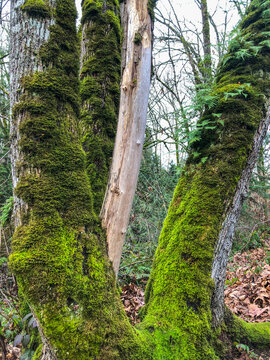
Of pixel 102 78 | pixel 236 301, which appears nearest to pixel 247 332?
pixel 236 301

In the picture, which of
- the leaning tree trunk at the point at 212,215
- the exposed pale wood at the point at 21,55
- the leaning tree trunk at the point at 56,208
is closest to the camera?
the leaning tree trunk at the point at 56,208

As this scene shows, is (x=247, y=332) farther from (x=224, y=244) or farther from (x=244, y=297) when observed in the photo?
(x=244, y=297)

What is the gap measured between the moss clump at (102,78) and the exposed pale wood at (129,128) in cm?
19

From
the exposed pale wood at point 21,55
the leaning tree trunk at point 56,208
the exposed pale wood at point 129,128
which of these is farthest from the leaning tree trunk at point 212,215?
the exposed pale wood at point 21,55

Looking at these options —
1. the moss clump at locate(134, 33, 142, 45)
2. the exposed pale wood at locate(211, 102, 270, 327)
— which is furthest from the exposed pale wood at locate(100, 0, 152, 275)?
the exposed pale wood at locate(211, 102, 270, 327)

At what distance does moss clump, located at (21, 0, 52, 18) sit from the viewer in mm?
1891

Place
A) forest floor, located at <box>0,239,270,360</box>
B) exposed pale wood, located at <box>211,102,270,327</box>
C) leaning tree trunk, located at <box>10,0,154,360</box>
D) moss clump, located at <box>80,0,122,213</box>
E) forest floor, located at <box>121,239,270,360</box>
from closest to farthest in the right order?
leaning tree trunk, located at <box>10,0,154,360</box> → exposed pale wood, located at <box>211,102,270,327</box> → moss clump, located at <box>80,0,122,213</box> → forest floor, located at <box>0,239,270,360</box> → forest floor, located at <box>121,239,270,360</box>

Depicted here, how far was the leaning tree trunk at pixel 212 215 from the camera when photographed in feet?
7.44

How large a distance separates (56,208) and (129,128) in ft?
3.68

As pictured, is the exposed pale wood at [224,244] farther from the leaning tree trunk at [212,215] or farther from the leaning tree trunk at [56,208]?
the leaning tree trunk at [56,208]

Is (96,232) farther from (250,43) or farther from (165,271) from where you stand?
(250,43)

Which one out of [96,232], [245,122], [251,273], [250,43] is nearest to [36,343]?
[96,232]

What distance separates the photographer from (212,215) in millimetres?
2539

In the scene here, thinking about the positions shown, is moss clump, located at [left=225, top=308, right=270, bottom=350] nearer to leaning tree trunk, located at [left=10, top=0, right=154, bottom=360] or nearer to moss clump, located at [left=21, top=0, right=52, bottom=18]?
leaning tree trunk, located at [left=10, top=0, right=154, bottom=360]
